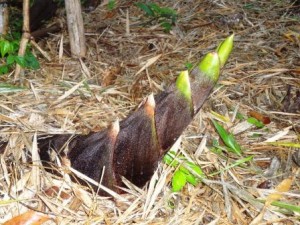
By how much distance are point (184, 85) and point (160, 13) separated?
4.48ft

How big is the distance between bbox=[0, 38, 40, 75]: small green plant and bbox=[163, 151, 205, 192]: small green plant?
0.93 meters

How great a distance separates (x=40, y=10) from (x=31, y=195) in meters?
1.46

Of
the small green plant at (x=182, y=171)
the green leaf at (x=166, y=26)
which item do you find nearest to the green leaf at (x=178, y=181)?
the small green plant at (x=182, y=171)

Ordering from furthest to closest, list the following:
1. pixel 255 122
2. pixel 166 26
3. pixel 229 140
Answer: pixel 166 26 < pixel 255 122 < pixel 229 140

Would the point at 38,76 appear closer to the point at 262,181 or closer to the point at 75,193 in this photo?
the point at 75,193

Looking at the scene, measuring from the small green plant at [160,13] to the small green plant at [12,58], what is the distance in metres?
0.77

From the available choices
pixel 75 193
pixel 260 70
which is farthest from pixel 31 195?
pixel 260 70

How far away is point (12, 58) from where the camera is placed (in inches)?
73.5

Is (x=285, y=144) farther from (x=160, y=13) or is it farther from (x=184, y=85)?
(x=160, y=13)

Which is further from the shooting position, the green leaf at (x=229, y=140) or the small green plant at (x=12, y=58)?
the small green plant at (x=12, y=58)

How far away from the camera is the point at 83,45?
2059 mm

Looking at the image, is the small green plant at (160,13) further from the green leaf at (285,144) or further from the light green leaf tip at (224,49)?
the light green leaf tip at (224,49)

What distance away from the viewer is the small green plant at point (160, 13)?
7.80 feet

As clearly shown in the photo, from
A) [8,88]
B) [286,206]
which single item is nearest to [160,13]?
[8,88]
